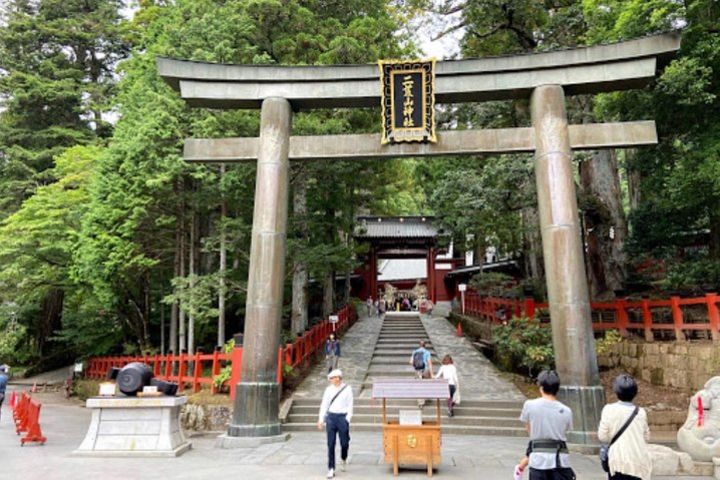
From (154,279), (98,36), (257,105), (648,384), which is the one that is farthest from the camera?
(98,36)

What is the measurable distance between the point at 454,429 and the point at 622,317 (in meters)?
5.53

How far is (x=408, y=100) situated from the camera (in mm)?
9805

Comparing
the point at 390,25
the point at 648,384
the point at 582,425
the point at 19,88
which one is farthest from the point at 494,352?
the point at 19,88

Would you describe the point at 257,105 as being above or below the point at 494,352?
above

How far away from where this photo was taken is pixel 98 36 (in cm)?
2614

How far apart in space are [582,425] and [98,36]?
27.9 meters

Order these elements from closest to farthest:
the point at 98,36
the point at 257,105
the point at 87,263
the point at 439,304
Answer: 1. the point at 257,105
2. the point at 87,263
3. the point at 98,36
4. the point at 439,304

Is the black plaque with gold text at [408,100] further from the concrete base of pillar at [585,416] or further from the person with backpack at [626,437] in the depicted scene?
the person with backpack at [626,437]

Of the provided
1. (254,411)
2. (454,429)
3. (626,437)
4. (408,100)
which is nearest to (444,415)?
(454,429)

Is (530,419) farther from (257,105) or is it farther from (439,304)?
(439,304)

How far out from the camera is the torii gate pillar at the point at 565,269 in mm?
8344

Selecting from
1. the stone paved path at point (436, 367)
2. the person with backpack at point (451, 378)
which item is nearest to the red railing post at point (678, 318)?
the stone paved path at point (436, 367)

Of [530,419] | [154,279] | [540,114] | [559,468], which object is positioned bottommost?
[559,468]

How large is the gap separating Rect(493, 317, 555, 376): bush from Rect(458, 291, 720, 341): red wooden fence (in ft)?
3.87
